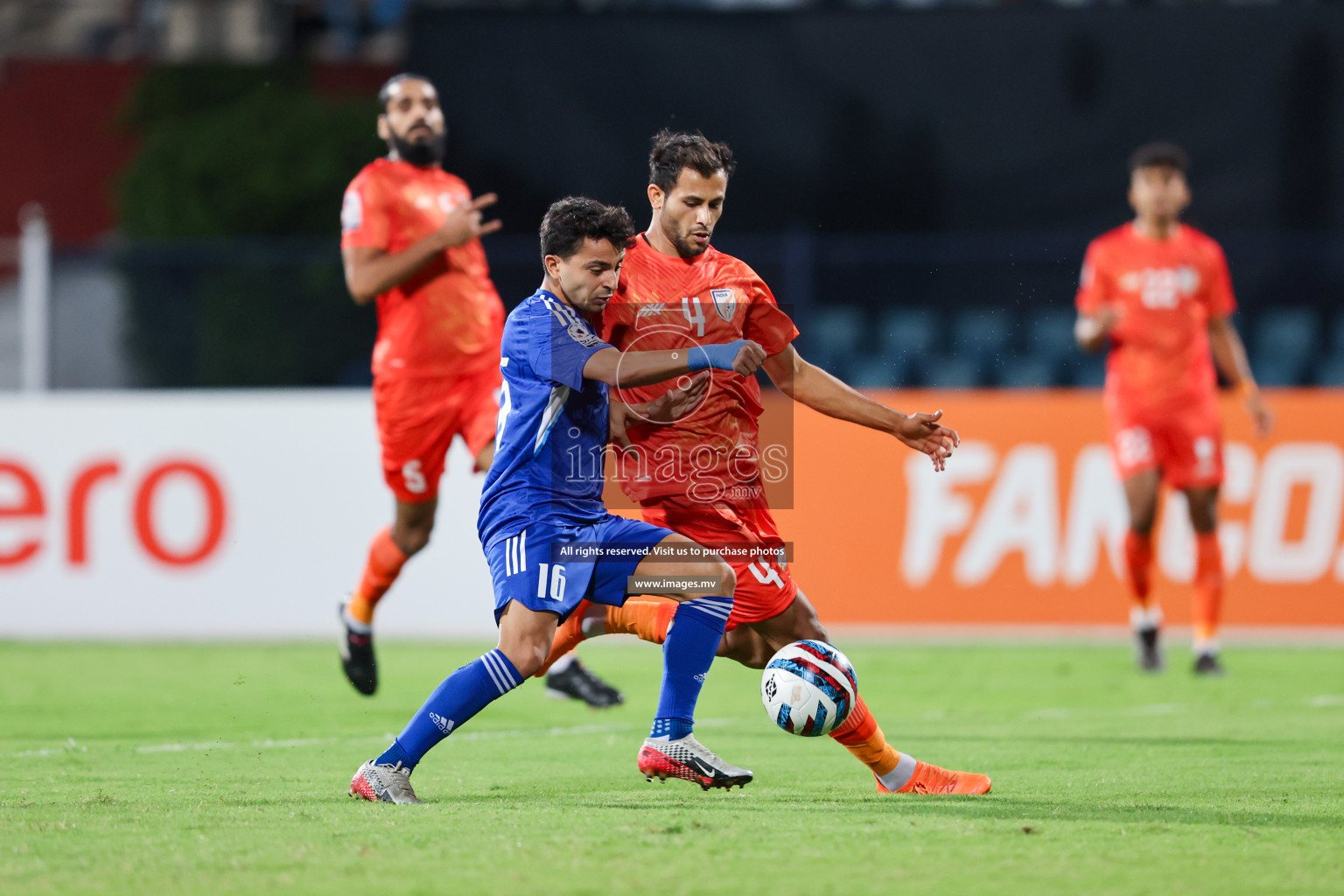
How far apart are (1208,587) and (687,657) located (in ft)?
16.1

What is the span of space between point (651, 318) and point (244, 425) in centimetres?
627

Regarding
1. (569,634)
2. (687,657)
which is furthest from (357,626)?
(687,657)

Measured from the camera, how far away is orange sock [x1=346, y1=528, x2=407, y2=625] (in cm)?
746

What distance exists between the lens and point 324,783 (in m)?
5.19

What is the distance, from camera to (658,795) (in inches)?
196

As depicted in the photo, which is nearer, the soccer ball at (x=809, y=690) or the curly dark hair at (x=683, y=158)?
the soccer ball at (x=809, y=690)

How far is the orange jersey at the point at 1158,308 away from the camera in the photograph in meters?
9.45

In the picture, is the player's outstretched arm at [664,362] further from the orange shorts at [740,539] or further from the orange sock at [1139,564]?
the orange sock at [1139,564]

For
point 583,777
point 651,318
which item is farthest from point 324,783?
point 651,318

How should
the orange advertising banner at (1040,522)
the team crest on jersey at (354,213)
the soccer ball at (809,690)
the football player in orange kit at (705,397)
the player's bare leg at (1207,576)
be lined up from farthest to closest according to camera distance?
1. the orange advertising banner at (1040,522)
2. the player's bare leg at (1207,576)
3. the team crest on jersey at (354,213)
4. the football player in orange kit at (705,397)
5. the soccer ball at (809,690)

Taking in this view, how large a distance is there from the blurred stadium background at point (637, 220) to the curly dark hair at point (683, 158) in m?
5.62

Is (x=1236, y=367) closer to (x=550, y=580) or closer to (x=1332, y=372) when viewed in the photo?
(x=1332, y=372)

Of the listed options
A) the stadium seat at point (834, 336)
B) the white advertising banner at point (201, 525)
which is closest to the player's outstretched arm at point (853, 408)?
the white advertising banner at point (201, 525)

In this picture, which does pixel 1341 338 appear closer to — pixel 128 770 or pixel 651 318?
pixel 651 318
